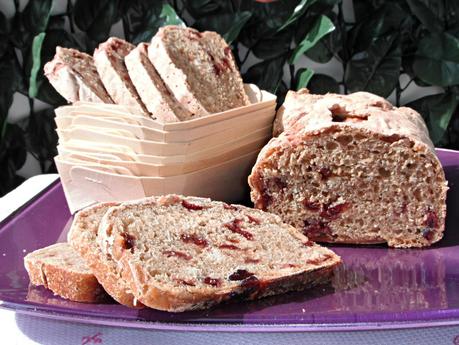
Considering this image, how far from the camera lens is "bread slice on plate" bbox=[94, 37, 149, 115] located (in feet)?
9.43

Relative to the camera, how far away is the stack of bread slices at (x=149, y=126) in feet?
8.82

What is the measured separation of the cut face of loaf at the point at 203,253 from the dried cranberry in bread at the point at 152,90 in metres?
0.49

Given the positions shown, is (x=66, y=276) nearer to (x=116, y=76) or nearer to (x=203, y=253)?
(x=203, y=253)

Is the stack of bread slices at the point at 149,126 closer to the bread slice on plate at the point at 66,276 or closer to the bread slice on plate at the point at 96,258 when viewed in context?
the bread slice on plate at the point at 96,258

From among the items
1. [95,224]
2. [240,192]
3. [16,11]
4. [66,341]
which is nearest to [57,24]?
[16,11]

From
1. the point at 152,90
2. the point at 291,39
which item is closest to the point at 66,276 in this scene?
the point at 152,90

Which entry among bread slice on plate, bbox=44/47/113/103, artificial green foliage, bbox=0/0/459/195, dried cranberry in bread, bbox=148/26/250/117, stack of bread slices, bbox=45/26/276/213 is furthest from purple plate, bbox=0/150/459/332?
artificial green foliage, bbox=0/0/459/195

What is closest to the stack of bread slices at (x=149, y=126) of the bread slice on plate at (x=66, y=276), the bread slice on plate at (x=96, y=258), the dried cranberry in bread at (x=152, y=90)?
the dried cranberry in bread at (x=152, y=90)

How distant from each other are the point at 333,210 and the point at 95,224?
0.84 metres

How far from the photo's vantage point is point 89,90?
2.82 metres

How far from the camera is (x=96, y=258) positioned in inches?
80.4

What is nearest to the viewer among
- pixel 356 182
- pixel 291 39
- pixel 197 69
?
pixel 356 182

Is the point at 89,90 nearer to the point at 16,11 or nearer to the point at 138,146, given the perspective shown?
the point at 138,146

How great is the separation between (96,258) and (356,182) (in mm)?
984
